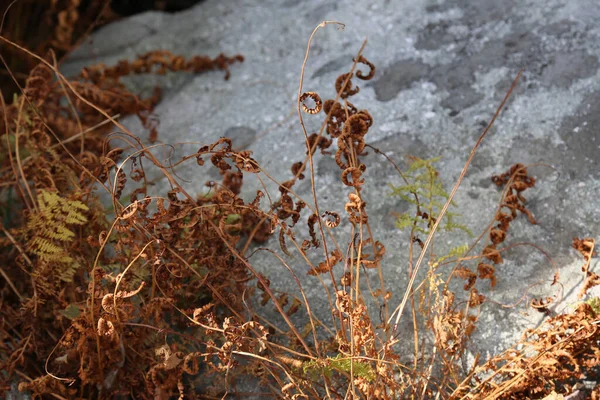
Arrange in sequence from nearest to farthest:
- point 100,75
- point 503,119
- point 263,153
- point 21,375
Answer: point 21,375 < point 503,119 < point 263,153 < point 100,75

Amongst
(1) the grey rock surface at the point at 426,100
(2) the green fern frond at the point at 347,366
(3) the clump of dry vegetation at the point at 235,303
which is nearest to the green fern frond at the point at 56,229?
(3) the clump of dry vegetation at the point at 235,303

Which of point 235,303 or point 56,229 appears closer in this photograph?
point 235,303

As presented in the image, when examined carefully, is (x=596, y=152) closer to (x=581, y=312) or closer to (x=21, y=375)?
(x=581, y=312)

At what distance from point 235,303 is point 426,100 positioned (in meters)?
1.25

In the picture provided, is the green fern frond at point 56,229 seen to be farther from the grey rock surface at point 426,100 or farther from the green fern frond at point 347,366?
the green fern frond at point 347,366

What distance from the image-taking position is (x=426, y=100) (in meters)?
2.73

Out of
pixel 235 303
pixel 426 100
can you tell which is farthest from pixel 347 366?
pixel 426 100

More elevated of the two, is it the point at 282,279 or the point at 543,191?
the point at 543,191

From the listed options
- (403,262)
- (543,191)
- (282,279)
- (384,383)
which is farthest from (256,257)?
(543,191)

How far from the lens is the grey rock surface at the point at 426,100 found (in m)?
2.17

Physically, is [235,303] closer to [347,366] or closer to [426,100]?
[347,366]

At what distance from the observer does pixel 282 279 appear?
7.39ft

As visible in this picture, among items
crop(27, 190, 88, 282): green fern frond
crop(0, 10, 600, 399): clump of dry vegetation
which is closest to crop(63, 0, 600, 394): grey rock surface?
crop(0, 10, 600, 399): clump of dry vegetation

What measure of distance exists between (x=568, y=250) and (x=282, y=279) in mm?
898
